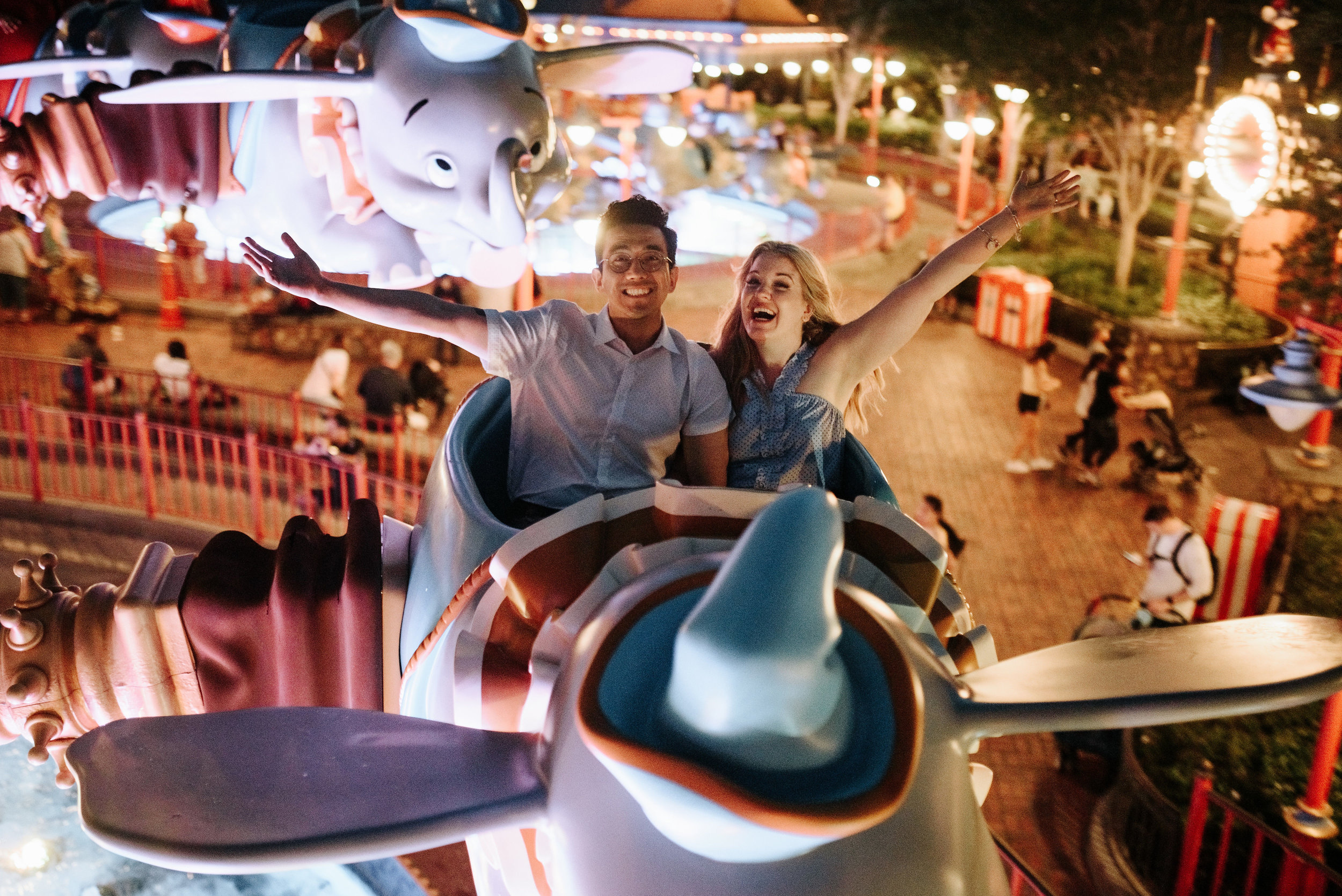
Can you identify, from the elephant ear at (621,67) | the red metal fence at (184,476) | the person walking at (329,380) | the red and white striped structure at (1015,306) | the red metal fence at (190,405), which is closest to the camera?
the elephant ear at (621,67)

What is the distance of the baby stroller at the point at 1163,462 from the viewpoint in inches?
348

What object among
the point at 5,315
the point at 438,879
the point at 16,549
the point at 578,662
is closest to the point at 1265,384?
the point at 438,879

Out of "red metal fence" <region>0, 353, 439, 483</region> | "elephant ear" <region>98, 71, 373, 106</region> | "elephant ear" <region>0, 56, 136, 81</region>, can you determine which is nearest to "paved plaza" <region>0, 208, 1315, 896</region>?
"red metal fence" <region>0, 353, 439, 483</region>

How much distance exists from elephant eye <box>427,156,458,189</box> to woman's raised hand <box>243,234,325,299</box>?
328 centimetres

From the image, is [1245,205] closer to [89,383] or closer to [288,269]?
[288,269]

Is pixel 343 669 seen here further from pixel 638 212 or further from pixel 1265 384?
pixel 1265 384

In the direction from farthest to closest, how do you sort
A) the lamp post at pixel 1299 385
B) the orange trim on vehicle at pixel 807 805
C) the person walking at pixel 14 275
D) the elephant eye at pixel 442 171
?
the person walking at pixel 14 275
the lamp post at pixel 1299 385
the elephant eye at pixel 442 171
the orange trim on vehicle at pixel 807 805

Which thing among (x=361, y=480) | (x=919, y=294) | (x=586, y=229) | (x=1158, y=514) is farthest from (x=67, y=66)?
(x=586, y=229)

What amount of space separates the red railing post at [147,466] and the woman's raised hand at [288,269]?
175 inches

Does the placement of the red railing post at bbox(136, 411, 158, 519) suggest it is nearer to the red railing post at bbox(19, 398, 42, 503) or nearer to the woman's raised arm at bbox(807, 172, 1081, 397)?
the red railing post at bbox(19, 398, 42, 503)

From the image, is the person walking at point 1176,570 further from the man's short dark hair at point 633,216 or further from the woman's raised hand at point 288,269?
the woman's raised hand at point 288,269

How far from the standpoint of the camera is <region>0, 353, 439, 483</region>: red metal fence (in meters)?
7.80

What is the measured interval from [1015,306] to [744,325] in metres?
11.0

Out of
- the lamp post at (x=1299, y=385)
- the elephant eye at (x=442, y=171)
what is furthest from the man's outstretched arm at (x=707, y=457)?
the lamp post at (x=1299, y=385)
